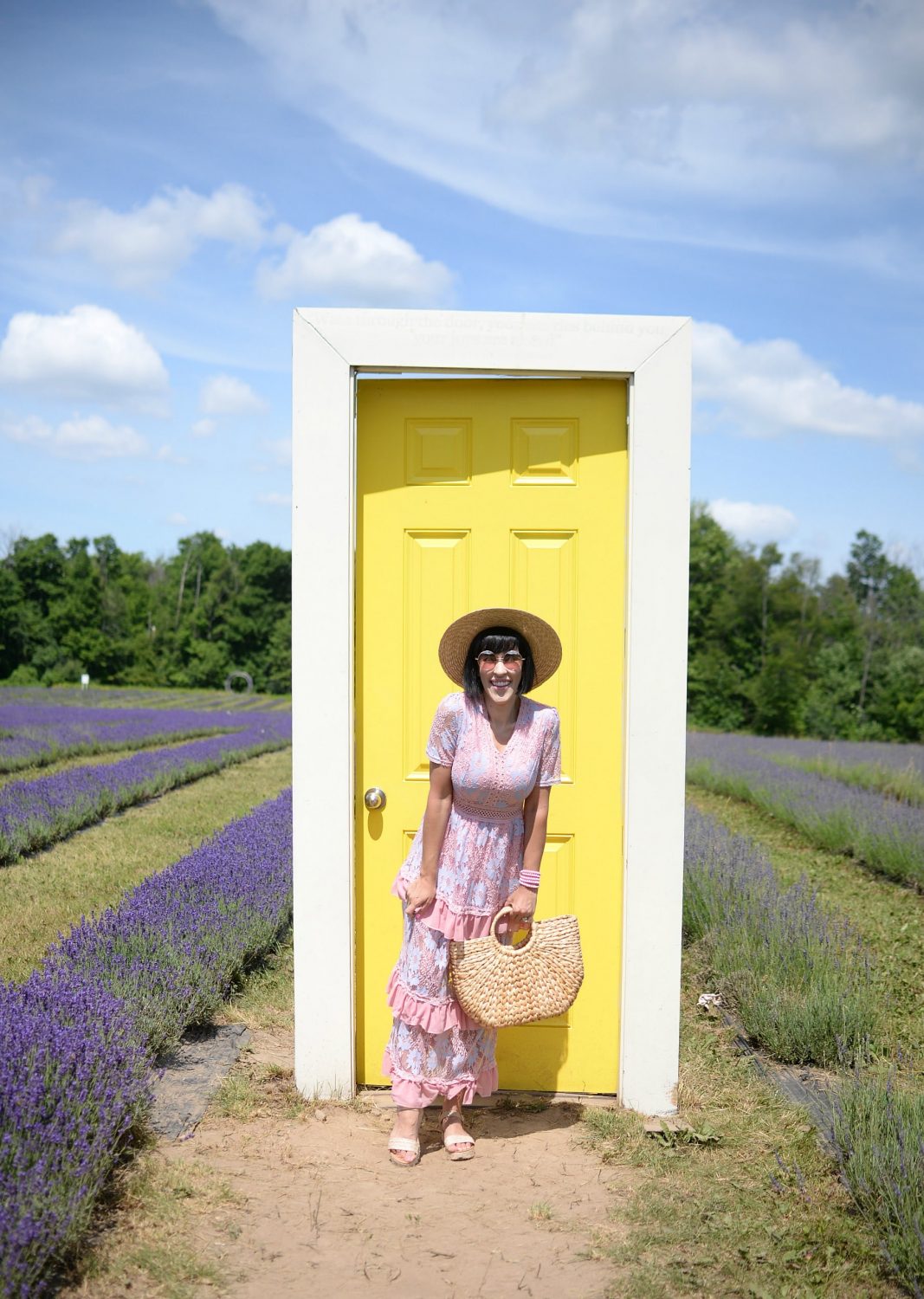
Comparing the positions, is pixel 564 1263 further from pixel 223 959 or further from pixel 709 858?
pixel 709 858

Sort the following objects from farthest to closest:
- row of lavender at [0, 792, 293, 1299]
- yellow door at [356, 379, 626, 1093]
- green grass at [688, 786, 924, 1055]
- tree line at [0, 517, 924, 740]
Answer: tree line at [0, 517, 924, 740]
green grass at [688, 786, 924, 1055]
yellow door at [356, 379, 626, 1093]
row of lavender at [0, 792, 293, 1299]

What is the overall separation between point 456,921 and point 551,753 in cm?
64

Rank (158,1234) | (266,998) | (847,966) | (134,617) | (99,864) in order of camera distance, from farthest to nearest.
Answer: (134,617)
(99,864)
(266,998)
(847,966)
(158,1234)

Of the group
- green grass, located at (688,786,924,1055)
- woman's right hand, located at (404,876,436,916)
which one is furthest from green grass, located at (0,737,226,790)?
woman's right hand, located at (404,876,436,916)

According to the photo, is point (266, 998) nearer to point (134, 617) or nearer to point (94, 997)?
point (94, 997)

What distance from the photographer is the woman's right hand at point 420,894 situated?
358cm

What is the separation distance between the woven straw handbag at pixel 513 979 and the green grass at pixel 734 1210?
634 mm

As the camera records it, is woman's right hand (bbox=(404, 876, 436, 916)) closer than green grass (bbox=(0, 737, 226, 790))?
Yes

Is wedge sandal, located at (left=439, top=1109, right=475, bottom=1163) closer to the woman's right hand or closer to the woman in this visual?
the woman

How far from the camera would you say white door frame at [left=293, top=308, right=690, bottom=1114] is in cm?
395

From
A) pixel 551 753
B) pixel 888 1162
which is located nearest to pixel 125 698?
pixel 551 753

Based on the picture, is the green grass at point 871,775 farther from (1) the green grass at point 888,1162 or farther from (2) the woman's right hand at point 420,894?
(2) the woman's right hand at point 420,894

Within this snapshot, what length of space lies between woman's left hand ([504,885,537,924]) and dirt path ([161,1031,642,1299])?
0.82m

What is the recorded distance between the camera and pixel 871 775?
15.0 meters
